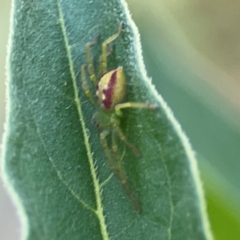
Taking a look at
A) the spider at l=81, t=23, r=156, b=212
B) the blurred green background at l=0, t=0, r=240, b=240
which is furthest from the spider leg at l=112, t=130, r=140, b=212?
the blurred green background at l=0, t=0, r=240, b=240

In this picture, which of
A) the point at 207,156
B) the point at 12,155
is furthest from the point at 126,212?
the point at 207,156

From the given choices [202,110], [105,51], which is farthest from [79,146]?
[202,110]

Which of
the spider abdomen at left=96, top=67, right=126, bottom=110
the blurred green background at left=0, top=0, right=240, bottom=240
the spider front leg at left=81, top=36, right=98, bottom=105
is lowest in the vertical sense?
the blurred green background at left=0, top=0, right=240, bottom=240

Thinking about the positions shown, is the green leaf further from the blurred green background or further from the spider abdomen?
the blurred green background

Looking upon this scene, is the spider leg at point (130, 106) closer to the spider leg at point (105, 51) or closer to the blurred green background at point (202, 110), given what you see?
the spider leg at point (105, 51)

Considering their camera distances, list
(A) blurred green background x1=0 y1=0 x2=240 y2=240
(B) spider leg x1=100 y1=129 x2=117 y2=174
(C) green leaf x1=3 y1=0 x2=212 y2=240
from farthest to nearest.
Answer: (A) blurred green background x1=0 y1=0 x2=240 y2=240, (B) spider leg x1=100 y1=129 x2=117 y2=174, (C) green leaf x1=3 y1=0 x2=212 y2=240

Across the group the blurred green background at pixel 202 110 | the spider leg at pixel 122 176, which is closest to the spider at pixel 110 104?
the spider leg at pixel 122 176

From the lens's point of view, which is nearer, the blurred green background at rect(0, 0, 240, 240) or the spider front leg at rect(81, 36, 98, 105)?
the spider front leg at rect(81, 36, 98, 105)
